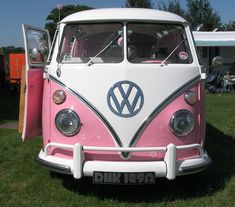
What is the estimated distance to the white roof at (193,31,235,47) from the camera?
21.3 metres

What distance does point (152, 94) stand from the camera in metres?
4.96

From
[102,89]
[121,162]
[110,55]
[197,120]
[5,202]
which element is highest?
[110,55]

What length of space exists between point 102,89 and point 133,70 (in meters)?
0.39

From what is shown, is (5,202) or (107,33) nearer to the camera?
(5,202)

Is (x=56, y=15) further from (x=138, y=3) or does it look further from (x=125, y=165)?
(x=138, y=3)

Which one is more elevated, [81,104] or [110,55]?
[110,55]

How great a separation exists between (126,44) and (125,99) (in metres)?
0.77

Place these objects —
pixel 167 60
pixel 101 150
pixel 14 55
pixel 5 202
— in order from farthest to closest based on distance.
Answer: pixel 14 55 → pixel 167 60 → pixel 5 202 → pixel 101 150

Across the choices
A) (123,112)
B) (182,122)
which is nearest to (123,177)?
(123,112)

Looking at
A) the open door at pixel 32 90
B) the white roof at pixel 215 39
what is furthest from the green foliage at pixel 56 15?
the white roof at pixel 215 39

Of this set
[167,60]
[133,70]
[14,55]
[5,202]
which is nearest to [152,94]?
[133,70]

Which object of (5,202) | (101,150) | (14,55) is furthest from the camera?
(14,55)

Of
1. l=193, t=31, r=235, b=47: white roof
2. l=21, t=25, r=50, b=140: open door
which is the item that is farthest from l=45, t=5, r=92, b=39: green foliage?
l=193, t=31, r=235, b=47: white roof

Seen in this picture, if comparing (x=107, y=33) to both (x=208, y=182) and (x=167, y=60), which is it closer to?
(x=167, y=60)
